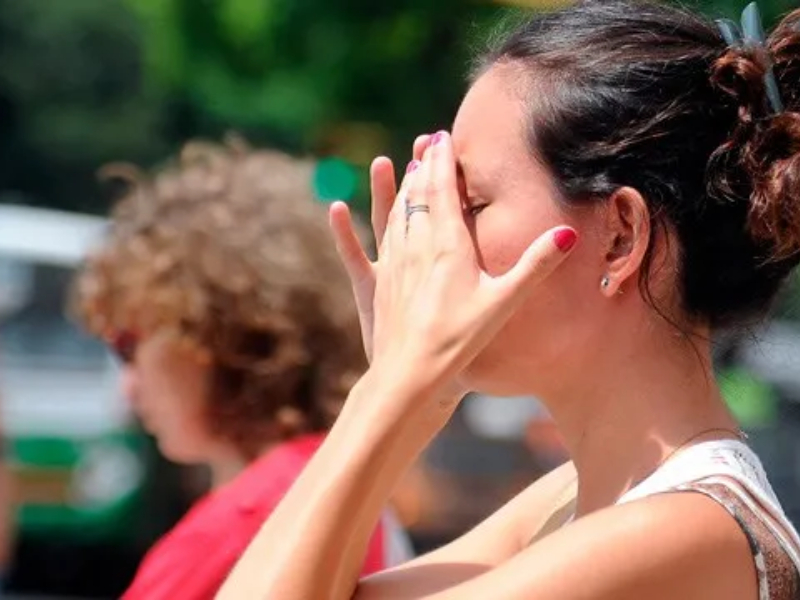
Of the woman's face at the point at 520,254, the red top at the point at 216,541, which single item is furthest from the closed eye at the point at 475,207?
the red top at the point at 216,541

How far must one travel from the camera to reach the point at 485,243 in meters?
2.04

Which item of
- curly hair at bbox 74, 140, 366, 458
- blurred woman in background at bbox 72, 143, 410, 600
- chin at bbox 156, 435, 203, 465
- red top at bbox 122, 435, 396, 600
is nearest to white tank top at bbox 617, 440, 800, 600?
red top at bbox 122, 435, 396, 600

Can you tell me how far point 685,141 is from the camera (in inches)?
79.9

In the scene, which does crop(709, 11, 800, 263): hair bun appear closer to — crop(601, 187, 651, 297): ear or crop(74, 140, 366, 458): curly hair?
crop(601, 187, 651, 297): ear

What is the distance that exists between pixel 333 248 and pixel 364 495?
1.69 meters

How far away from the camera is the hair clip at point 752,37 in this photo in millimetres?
2059

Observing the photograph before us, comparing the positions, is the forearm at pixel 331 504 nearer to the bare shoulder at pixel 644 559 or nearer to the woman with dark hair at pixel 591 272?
the woman with dark hair at pixel 591 272

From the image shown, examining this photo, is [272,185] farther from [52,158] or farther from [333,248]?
[52,158]

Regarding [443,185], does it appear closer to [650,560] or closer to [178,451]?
[650,560]

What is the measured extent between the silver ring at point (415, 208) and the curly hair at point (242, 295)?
4.52 feet

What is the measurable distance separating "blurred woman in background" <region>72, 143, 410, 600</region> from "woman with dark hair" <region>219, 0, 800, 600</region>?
134cm

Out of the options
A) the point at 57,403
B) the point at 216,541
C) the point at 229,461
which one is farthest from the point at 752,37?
the point at 57,403

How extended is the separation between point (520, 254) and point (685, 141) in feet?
0.71

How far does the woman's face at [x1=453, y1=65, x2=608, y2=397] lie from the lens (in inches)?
79.5
